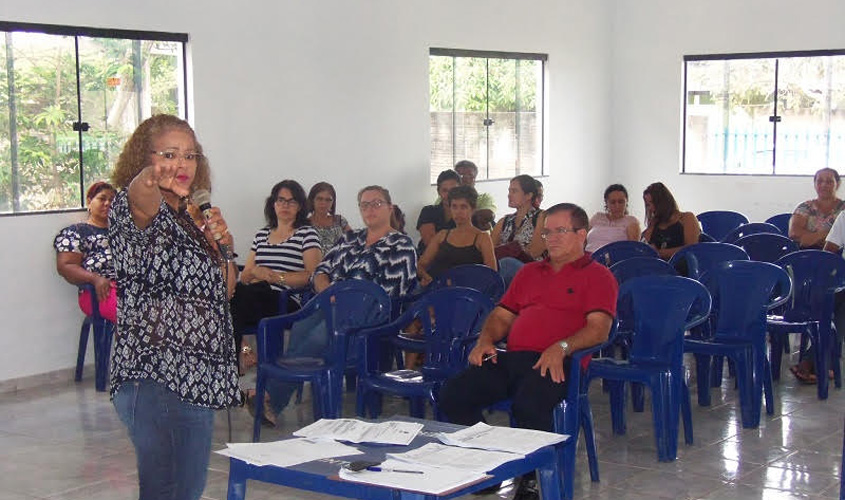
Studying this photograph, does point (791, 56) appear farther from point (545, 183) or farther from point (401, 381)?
point (401, 381)

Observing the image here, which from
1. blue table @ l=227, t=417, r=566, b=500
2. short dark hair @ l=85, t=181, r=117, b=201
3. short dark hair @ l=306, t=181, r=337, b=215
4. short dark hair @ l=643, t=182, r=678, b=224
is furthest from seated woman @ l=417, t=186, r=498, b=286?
blue table @ l=227, t=417, r=566, b=500

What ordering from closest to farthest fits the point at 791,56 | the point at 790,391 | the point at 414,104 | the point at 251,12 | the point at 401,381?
the point at 401,381, the point at 790,391, the point at 251,12, the point at 414,104, the point at 791,56

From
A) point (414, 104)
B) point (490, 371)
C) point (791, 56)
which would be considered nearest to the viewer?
point (490, 371)

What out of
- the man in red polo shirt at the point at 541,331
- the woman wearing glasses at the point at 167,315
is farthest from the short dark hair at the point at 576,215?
the woman wearing glasses at the point at 167,315

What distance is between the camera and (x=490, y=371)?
461 centimetres

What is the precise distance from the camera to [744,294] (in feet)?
18.6

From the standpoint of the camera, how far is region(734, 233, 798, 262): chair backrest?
7395 mm

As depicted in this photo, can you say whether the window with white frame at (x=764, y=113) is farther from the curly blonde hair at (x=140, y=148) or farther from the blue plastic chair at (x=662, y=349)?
the curly blonde hair at (x=140, y=148)

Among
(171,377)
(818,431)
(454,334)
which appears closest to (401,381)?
(454,334)

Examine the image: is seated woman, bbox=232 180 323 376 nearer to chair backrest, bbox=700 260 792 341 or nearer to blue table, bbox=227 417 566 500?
chair backrest, bbox=700 260 792 341

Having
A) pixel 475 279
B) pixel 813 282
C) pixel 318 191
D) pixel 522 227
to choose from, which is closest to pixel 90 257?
pixel 318 191

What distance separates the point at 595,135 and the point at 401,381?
23.5ft

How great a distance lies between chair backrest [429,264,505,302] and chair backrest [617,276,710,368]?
981mm

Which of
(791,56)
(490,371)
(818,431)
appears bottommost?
(818,431)
